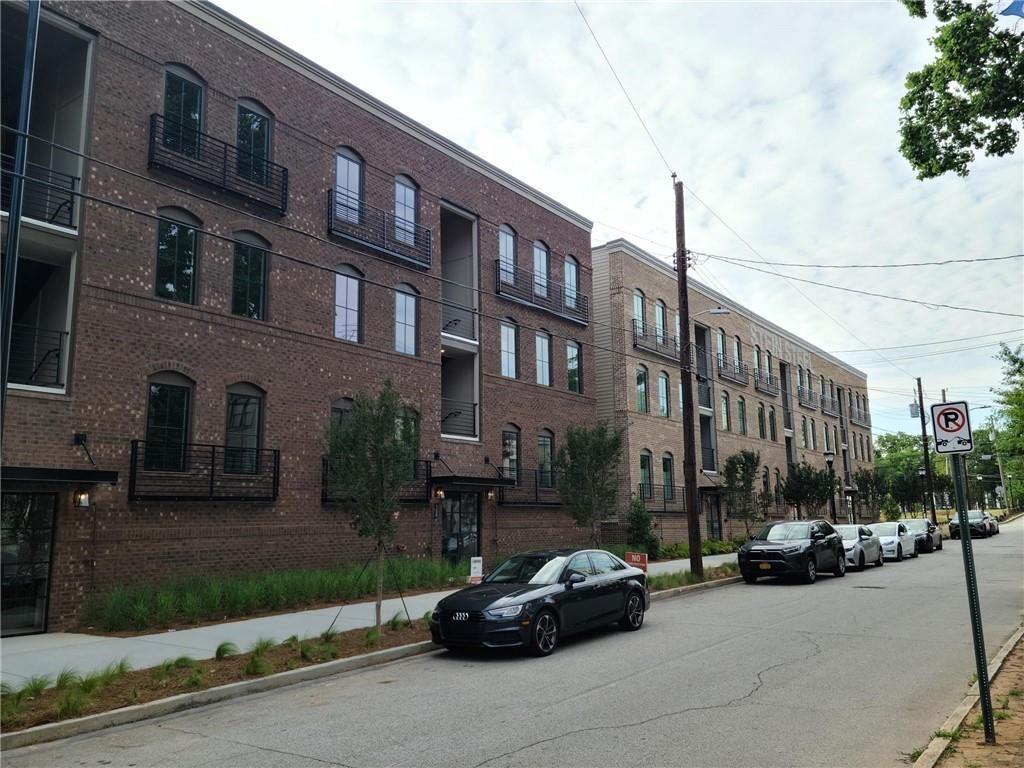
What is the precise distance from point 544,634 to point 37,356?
37.8ft

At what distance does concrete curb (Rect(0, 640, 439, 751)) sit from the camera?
7285 millimetres

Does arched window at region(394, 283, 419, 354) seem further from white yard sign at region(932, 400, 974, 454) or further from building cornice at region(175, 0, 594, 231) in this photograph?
white yard sign at region(932, 400, 974, 454)

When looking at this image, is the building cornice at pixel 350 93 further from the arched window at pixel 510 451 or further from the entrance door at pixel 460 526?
the entrance door at pixel 460 526

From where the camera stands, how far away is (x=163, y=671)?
30.9 feet

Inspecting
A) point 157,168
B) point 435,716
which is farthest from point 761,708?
point 157,168

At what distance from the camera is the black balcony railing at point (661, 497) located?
31.9 metres

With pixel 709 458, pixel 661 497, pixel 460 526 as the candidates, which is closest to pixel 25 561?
pixel 460 526

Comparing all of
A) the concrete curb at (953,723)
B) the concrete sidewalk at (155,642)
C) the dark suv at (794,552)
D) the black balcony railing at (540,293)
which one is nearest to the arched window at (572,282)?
the black balcony railing at (540,293)

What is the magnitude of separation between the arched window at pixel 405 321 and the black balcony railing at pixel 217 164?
4448mm

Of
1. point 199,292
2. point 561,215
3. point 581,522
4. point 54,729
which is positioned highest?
point 561,215

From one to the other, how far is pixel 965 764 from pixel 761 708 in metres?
2.19

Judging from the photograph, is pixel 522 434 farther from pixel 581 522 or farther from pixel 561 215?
pixel 561 215

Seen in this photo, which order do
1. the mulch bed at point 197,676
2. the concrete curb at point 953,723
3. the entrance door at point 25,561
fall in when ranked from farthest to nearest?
1. the entrance door at point 25,561
2. the mulch bed at point 197,676
3. the concrete curb at point 953,723

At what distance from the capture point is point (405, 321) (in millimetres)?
22469
